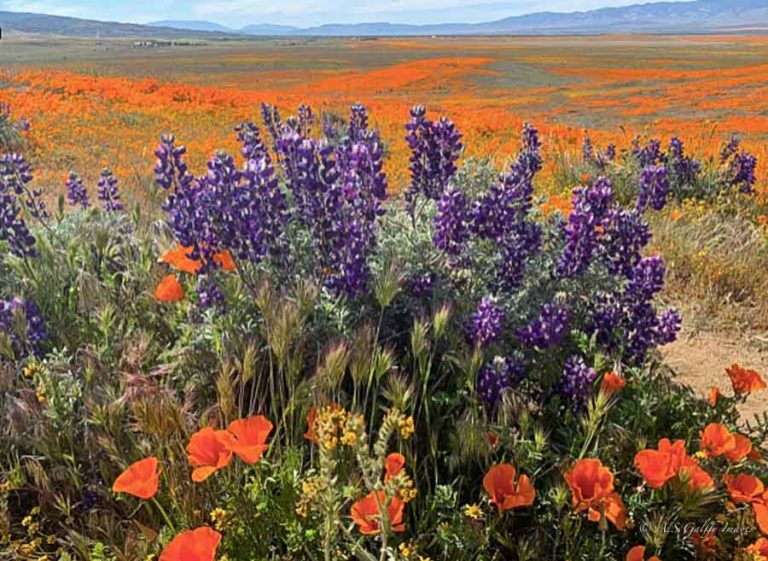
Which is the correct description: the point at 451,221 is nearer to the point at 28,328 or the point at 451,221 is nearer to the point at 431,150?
the point at 431,150

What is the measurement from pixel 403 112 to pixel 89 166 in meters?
8.65

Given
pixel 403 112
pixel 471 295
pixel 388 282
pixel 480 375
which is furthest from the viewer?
pixel 403 112

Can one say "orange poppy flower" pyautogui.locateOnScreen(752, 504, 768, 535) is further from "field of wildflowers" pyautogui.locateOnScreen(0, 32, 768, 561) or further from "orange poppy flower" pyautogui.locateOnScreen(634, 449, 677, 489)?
"orange poppy flower" pyautogui.locateOnScreen(634, 449, 677, 489)

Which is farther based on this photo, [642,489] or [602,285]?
[602,285]

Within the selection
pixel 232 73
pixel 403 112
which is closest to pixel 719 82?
pixel 403 112

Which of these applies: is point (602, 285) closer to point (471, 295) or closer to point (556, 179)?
point (471, 295)

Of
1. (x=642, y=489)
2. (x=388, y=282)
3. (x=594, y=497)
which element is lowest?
(x=642, y=489)

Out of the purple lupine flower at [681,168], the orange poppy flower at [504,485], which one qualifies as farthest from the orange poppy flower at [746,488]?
the purple lupine flower at [681,168]

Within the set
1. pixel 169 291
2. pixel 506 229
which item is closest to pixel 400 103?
pixel 506 229

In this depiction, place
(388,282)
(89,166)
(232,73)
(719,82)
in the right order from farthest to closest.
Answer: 1. (232,73)
2. (719,82)
3. (89,166)
4. (388,282)

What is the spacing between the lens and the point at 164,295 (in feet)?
7.61

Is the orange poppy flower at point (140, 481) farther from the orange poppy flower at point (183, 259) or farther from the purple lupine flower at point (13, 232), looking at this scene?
the purple lupine flower at point (13, 232)

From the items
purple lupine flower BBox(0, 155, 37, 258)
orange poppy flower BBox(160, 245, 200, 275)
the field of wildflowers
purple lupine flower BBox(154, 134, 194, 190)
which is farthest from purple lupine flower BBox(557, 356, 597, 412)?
purple lupine flower BBox(0, 155, 37, 258)

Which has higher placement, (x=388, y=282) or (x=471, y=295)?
(x=388, y=282)
